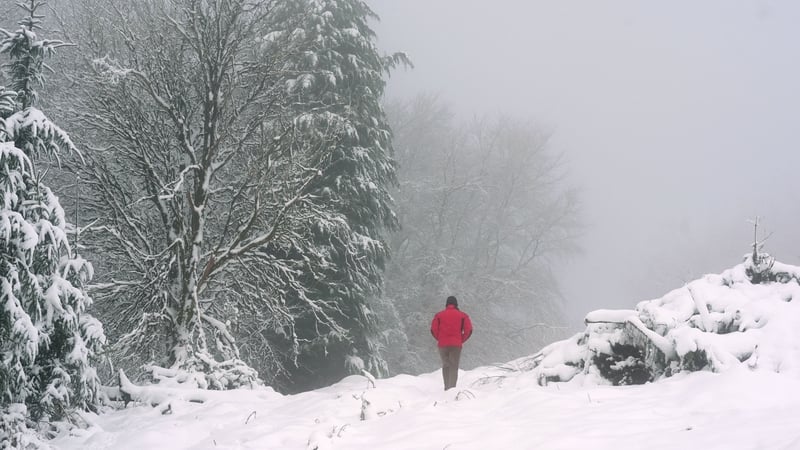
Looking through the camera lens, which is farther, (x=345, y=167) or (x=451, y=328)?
(x=345, y=167)

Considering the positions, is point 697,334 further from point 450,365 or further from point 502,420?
point 450,365

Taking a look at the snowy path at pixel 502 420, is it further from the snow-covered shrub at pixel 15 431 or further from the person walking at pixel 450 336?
the person walking at pixel 450 336

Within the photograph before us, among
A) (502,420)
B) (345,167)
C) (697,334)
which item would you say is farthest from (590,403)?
(345,167)

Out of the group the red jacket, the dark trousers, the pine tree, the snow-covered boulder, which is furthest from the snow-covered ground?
the pine tree

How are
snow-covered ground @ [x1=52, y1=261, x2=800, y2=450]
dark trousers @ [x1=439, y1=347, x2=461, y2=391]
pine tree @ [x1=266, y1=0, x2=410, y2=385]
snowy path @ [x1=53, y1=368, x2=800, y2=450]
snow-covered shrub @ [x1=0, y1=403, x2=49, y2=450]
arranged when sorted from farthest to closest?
pine tree @ [x1=266, y1=0, x2=410, y2=385] → dark trousers @ [x1=439, y1=347, x2=461, y2=391] → snow-covered shrub @ [x1=0, y1=403, x2=49, y2=450] → snow-covered ground @ [x1=52, y1=261, x2=800, y2=450] → snowy path @ [x1=53, y1=368, x2=800, y2=450]

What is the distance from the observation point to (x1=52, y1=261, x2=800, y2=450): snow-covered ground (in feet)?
15.6

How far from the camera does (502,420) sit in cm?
567

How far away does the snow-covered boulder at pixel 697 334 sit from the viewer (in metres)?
6.45

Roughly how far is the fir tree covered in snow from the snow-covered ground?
2.14 feet

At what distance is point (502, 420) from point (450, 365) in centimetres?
331

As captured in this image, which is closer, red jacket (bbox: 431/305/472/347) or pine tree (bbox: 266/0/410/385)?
red jacket (bbox: 431/305/472/347)

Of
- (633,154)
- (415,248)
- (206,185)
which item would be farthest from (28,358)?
(633,154)

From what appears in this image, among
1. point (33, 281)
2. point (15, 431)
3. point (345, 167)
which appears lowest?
point (15, 431)

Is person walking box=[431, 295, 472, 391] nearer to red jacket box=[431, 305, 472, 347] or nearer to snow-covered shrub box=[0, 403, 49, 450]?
red jacket box=[431, 305, 472, 347]
